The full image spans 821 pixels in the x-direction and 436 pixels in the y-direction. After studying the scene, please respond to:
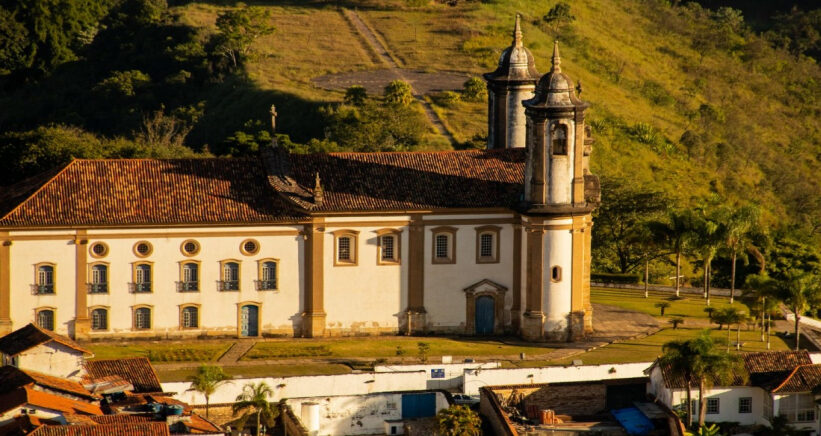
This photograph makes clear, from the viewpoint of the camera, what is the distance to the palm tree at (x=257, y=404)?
6488cm

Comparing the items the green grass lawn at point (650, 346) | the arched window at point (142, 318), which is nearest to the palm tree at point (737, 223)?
the green grass lawn at point (650, 346)

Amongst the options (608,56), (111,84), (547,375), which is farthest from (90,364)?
(608,56)

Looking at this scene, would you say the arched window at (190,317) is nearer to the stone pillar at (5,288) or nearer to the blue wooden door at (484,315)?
the stone pillar at (5,288)

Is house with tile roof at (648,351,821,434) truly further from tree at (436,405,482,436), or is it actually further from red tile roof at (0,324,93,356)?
red tile roof at (0,324,93,356)

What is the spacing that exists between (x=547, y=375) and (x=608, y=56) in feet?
243

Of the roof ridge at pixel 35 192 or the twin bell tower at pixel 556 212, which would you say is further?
the twin bell tower at pixel 556 212

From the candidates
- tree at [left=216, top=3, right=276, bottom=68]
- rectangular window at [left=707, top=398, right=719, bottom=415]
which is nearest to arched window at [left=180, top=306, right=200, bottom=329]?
rectangular window at [left=707, top=398, right=719, bottom=415]

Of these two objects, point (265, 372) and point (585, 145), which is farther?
point (585, 145)

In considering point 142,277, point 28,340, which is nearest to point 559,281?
point 142,277

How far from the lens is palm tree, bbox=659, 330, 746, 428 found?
215ft

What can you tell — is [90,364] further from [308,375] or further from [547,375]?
[547,375]

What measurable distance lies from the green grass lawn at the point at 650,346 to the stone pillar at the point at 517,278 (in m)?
4.07

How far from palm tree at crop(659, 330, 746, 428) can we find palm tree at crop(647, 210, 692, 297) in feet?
51.9

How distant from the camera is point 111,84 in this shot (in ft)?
440
